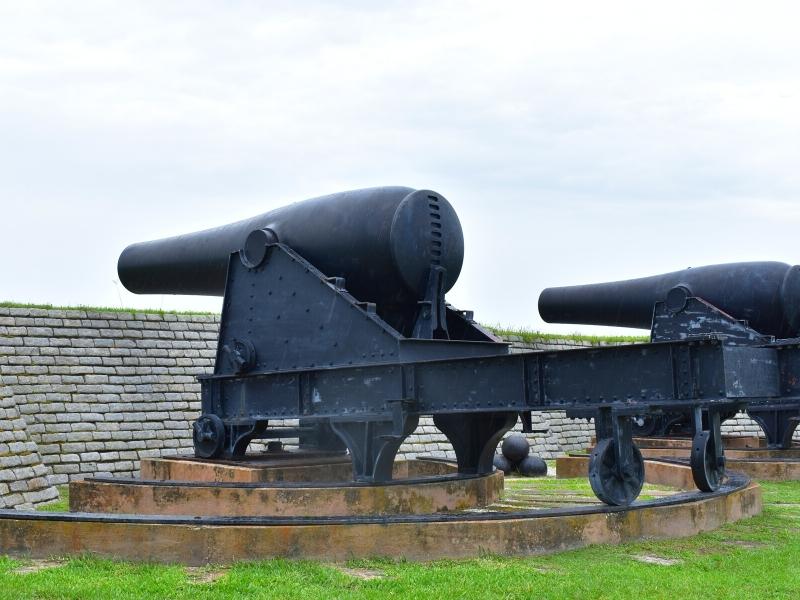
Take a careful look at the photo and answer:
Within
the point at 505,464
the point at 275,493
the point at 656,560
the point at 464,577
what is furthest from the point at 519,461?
the point at 464,577

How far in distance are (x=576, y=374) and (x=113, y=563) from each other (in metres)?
2.93

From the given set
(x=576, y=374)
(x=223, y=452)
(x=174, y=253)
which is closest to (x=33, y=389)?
(x=174, y=253)

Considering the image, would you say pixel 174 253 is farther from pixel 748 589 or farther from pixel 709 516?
pixel 748 589

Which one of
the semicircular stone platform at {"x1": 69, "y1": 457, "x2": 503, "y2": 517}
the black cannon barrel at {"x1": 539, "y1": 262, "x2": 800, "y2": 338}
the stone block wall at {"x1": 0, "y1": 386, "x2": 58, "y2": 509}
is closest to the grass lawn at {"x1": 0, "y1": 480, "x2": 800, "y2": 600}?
the semicircular stone platform at {"x1": 69, "y1": 457, "x2": 503, "y2": 517}

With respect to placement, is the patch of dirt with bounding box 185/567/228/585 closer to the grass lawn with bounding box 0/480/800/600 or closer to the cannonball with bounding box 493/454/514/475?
the grass lawn with bounding box 0/480/800/600

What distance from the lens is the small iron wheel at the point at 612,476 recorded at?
6.35 metres

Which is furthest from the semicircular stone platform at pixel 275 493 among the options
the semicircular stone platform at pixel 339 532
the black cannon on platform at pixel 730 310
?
the black cannon on platform at pixel 730 310

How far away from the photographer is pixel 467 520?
5883 mm

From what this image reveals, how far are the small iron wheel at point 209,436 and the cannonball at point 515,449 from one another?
181 inches

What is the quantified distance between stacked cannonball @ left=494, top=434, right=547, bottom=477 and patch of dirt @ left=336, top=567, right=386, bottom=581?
23.4 ft

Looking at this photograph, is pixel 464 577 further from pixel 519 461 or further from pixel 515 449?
pixel 519 461

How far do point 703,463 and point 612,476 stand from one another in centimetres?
123

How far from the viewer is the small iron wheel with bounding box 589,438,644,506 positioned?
6348 mm

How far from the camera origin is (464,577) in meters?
5.17
